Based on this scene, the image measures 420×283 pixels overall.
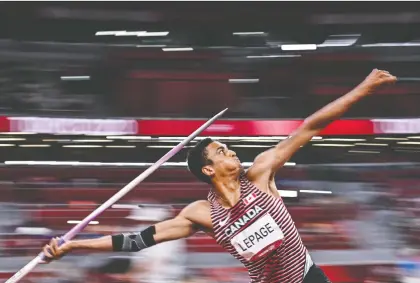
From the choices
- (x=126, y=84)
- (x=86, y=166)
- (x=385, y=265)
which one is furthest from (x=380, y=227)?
(x=126, y=84)

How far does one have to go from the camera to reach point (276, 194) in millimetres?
3055

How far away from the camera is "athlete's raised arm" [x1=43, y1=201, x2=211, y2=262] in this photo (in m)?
3.03

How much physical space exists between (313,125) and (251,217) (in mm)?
452

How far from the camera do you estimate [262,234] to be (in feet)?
9.59

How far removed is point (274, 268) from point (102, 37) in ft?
30.5

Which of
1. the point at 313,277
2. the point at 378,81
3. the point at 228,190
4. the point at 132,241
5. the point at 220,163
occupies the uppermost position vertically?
the point at 378,81

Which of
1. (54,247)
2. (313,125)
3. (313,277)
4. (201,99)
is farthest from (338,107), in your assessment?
(201,99)

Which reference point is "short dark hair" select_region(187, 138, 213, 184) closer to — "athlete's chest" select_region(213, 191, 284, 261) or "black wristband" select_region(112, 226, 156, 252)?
"athlete's chest" select_region(213, 191, 284, 261)

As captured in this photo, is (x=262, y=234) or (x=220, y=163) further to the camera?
(x=220, y=163)

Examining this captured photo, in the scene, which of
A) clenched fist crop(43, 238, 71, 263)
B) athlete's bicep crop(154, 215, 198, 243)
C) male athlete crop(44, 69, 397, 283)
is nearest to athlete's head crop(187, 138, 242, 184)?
male athlete crop(44, 69, 397, 283)

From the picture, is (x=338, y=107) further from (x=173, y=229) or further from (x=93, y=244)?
(x=93, y=244)

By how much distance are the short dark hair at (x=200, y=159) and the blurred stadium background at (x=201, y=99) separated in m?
3.81

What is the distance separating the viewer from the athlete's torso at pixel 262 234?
2.94m

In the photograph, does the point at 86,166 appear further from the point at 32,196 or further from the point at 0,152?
the point at 32,196
